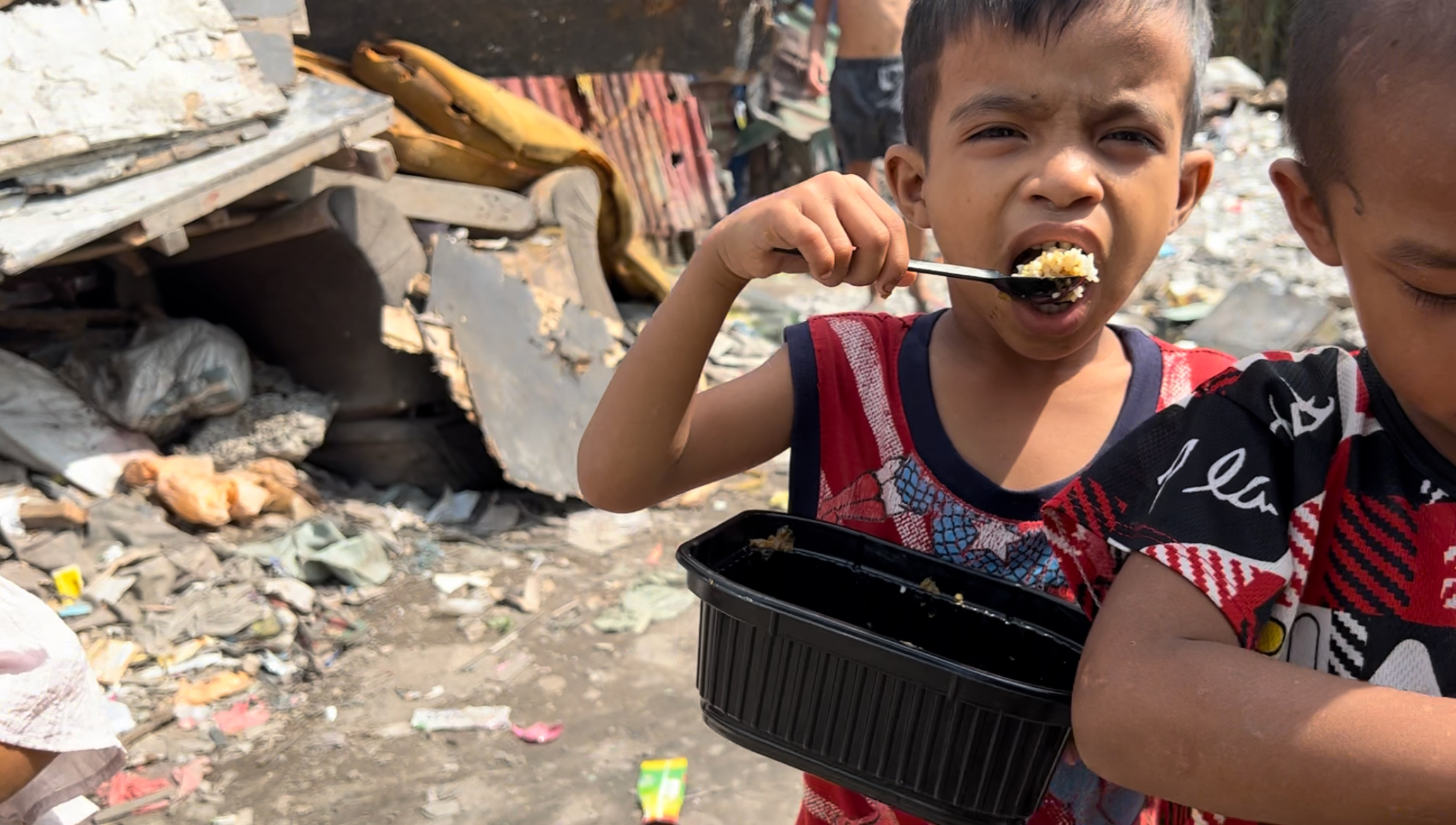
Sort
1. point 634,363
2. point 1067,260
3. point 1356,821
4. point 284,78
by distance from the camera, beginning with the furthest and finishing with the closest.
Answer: point 284,78 < point 634,363 < point 1067,260 < point 1356,821

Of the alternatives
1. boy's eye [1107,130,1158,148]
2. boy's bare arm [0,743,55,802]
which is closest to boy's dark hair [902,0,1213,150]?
boy's eye [1107,130,1158,148]

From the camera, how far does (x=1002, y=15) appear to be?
1219 mm

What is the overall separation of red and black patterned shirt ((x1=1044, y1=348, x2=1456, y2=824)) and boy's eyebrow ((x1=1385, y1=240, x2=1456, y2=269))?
17cm

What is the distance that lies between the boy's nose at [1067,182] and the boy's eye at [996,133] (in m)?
0.06

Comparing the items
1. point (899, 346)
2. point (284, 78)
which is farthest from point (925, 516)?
point (284, 78)

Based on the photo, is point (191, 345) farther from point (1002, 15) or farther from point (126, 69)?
point (1002, 15)

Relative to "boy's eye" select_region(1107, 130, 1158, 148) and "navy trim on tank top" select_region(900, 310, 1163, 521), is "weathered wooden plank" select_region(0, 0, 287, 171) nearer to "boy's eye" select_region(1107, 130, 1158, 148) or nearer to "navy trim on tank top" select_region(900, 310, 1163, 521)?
"navy trim on tank top" select_region(900, 310, 1163, 521)

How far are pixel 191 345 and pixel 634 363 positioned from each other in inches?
137

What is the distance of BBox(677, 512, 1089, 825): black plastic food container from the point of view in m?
1.00

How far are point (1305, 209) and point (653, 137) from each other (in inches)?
266

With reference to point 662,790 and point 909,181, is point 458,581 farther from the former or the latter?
point 909,181

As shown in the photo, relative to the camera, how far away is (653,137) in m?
7.44

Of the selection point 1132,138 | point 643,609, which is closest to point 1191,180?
point 1132,138

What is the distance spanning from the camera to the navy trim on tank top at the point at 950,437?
131 centimetres
